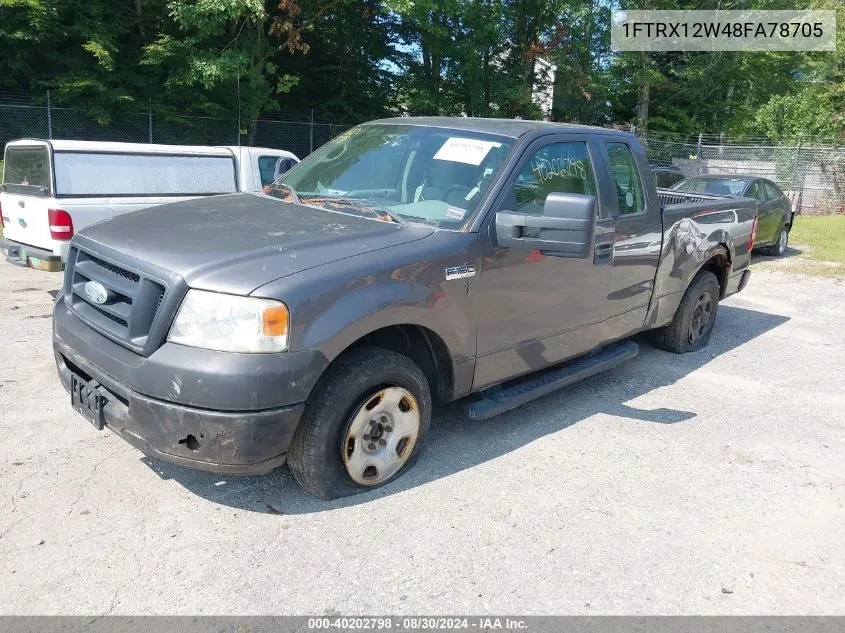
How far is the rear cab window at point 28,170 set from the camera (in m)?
7.22

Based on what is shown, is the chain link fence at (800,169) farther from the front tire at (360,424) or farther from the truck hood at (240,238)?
the front tire at (360,424)

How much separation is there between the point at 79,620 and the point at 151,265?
1.46 m

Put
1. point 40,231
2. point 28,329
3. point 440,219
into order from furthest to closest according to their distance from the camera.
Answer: point 40,231
point 28,329
point 440,219

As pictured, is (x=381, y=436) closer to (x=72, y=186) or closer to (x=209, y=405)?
(x=209, y=405)

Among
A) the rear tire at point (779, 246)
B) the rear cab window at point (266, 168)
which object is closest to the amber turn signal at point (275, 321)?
the rear cab window at point (266, 168)

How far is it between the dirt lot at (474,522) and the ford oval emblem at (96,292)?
38.0 inches

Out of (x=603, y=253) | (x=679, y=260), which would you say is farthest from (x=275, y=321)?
(x=679, y=260)

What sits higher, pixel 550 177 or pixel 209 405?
pixel 550 177

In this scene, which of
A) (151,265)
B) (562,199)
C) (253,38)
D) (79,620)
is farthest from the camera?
(253,38)

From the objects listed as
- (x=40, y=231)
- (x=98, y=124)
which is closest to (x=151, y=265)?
(x=40, y=231)

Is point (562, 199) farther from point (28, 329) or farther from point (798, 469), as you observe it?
point (28, 329)

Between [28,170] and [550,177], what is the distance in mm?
6188

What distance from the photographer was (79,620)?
2.54m

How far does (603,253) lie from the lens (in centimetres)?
452
